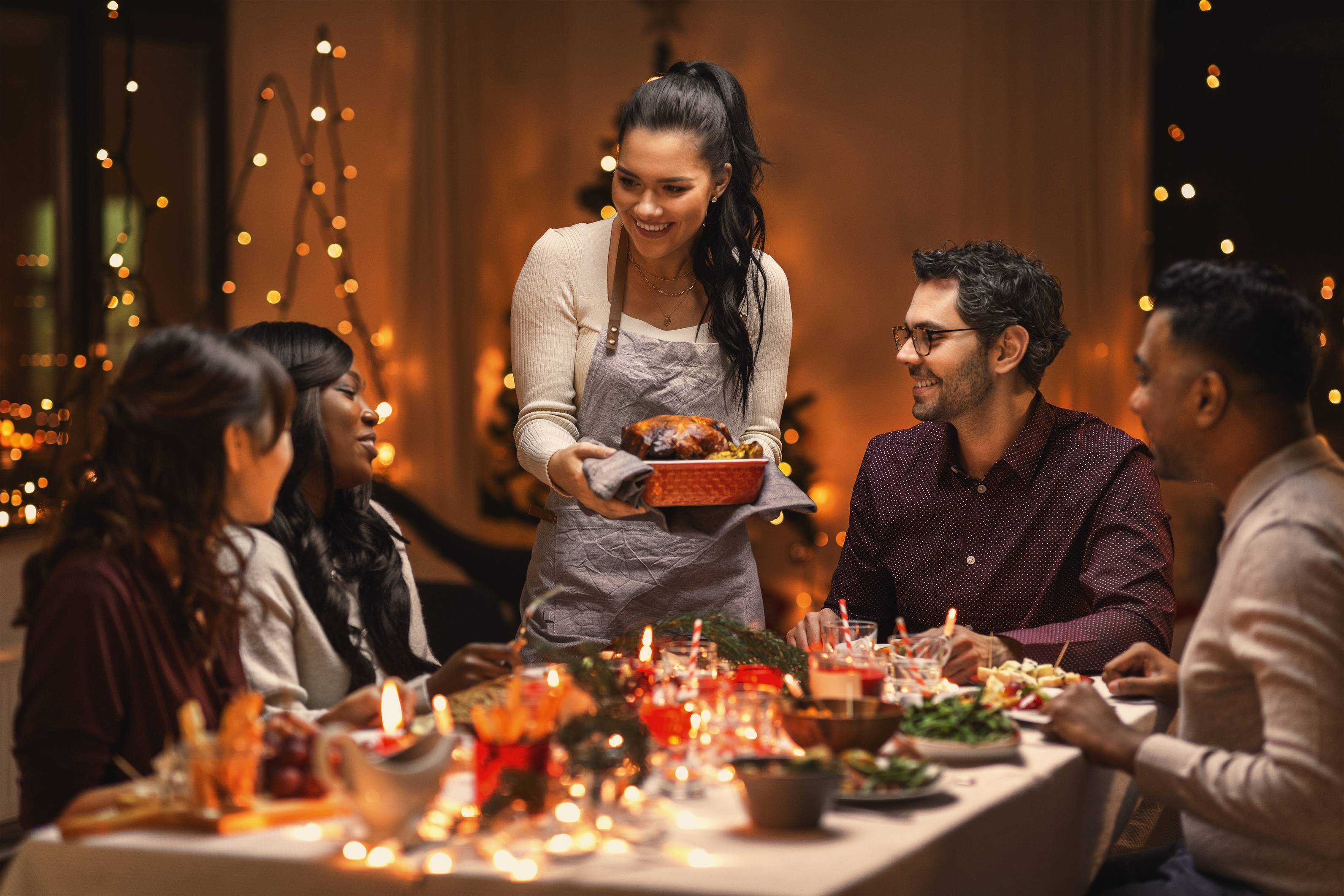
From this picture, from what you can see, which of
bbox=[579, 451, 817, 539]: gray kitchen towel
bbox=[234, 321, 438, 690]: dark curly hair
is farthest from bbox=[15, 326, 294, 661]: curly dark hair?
bbox=[579, 451, 817, 539]: gray kitchen towel

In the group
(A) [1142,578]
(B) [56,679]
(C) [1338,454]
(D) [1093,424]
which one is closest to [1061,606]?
(A) [1142,578]

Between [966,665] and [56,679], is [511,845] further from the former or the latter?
[966,665]

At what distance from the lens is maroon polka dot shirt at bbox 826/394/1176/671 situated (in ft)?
9.30

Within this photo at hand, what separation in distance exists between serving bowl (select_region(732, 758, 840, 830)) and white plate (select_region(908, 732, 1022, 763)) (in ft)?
1.18

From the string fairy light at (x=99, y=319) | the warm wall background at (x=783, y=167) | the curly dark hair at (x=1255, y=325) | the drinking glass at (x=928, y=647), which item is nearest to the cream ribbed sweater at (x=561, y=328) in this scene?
the drinking glass at (x=928, y=647)

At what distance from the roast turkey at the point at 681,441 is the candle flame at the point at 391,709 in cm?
77

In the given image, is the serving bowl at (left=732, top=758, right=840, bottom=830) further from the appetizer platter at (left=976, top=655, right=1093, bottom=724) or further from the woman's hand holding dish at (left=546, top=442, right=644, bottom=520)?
the woman's hand holding dish at (left=546, top=442, right=644, bottom=520)

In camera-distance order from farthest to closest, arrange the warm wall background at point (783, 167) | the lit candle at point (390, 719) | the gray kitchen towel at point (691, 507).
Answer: the warm wall background at point (783, 167) → the gray kitchen towel at point (691, 507) → the lit candle at point (390, 719)

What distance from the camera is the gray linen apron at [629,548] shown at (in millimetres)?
2775

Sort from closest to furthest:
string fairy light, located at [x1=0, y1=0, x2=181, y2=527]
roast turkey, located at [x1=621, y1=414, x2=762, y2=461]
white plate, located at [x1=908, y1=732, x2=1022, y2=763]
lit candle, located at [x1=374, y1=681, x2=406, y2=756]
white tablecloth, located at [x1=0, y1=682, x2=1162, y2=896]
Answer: white tablecloth, located at [x1=0, y1=682, x2=1162, y2=896] < lit candle, located at [x1=374, y1=681, x2=406, y2=756] < white plate, located at [x1=908, y1=732, x2=1022, y2=763] < roast turkey, located at [x1=621, y1=414, x2=762, y2=461] < string fairy light, located at [x1=0, y1=0, x2=181, y2=527]

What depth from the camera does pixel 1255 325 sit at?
1915 mm

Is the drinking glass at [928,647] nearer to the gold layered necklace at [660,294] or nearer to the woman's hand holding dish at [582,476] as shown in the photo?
the woman's hand holding dish at [582,476]

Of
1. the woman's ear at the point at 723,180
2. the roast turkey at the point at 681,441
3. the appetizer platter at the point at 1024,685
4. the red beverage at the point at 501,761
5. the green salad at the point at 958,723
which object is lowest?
the appetizer platter at the point at 1024,685

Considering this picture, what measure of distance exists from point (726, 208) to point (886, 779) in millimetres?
1496
